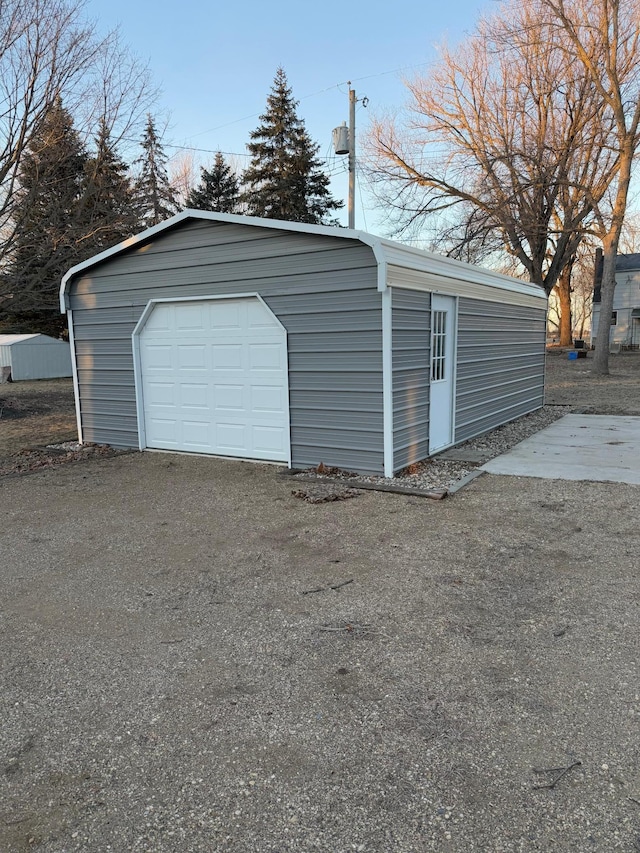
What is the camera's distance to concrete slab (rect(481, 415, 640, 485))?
654cm

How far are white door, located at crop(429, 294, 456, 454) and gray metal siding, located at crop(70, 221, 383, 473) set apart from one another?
4.10ft

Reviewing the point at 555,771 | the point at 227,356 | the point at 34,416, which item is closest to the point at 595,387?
the point at 227,356

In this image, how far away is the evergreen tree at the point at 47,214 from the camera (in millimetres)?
10680

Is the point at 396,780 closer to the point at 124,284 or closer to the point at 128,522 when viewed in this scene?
the point at 128,522

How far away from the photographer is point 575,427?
976 cm

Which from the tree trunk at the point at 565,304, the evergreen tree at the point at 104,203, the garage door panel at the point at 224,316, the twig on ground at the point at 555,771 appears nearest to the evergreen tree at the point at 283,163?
the tree trunk at the point at 565,304

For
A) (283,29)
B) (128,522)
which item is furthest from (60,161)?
(128,522)

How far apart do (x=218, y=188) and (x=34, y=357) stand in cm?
1254

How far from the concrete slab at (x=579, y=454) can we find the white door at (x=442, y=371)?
786mm

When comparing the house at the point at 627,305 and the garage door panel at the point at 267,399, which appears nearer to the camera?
the garage door panel at the point at 267,399

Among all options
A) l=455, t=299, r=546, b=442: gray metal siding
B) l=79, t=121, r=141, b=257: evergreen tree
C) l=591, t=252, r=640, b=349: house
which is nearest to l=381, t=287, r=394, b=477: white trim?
l=455, t=299, r=546, b=442: gray metal siding

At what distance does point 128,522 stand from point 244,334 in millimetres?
2972

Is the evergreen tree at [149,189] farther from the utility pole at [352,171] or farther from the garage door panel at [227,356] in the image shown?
the garage door panel at [227,356]

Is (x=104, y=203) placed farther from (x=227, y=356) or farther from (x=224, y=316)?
(x=227, y=356)
